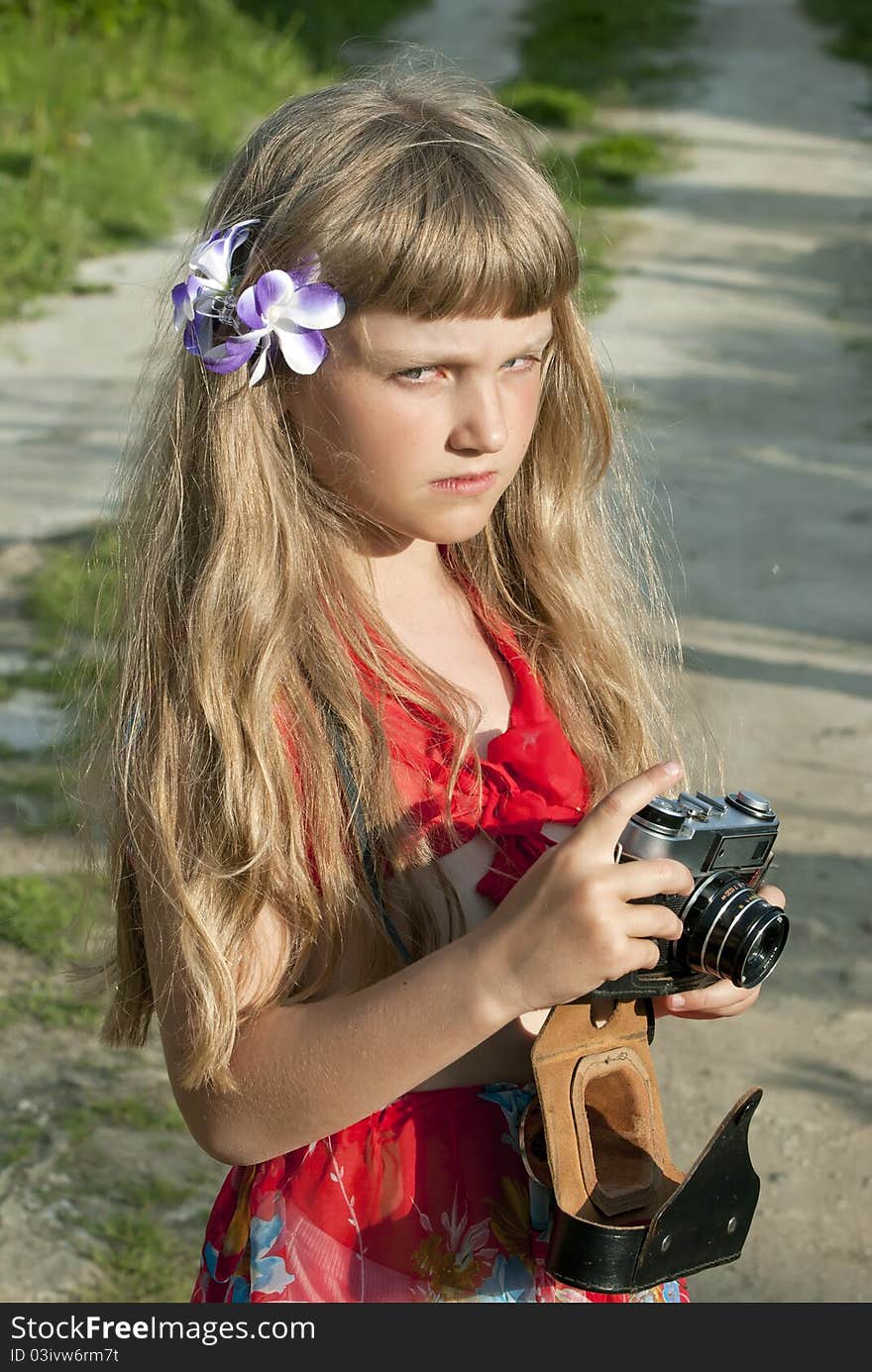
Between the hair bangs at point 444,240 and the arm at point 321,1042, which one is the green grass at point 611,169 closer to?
the hair bangs at point 444,240

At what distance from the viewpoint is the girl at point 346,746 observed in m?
1.51

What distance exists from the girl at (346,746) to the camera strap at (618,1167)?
85 mm

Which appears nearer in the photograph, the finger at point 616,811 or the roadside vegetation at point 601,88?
the finger at point 616,811

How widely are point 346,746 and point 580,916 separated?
35 centimetres

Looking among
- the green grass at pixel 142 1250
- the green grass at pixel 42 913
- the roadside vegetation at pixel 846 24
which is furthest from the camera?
the roadside vegetation at pixel 846 24

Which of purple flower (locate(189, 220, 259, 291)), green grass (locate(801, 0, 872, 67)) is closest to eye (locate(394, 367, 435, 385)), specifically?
purple flower (locate(189, 220, 259, 291))

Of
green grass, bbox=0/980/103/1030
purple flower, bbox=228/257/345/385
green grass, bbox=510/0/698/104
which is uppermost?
purple flower, bbox=228/257/345/385

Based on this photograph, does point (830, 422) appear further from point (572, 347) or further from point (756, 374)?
point (572, 347)

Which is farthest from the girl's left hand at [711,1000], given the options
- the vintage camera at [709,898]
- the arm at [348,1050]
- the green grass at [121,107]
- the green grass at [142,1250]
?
the green grass at [121,107]

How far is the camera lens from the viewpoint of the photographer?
148 cm

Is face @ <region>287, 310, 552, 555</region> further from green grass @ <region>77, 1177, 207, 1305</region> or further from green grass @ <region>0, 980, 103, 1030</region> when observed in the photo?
green grass @ <region>0, 980, 103, 1030</region>

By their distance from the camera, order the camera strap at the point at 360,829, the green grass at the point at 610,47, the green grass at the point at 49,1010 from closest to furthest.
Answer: the camera strap at the point at 360,829 → the green grass at the point at 49,1010 → the green grass at the point at 610,47

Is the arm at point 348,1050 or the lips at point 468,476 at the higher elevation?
the lips at point 468,476

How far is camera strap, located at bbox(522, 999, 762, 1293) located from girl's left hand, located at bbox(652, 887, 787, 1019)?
0.04m
